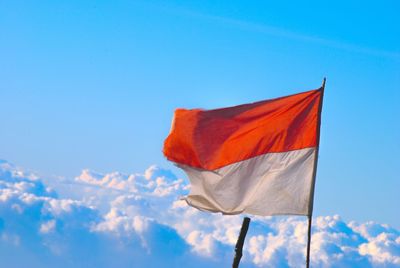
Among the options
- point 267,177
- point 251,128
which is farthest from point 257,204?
point 251,128

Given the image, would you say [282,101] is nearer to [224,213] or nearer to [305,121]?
[305,121]

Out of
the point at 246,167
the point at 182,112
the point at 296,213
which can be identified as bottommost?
the point at 296,213

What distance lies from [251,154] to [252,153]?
0.04m

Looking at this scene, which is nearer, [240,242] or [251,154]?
[251,154]

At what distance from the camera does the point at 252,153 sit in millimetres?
21516

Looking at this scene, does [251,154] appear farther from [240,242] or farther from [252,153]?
[240,242]

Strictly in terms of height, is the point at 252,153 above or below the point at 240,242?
above

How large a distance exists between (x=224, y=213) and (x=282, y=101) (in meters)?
3.55

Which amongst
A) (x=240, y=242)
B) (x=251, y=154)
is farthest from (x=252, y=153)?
(x=240, y=242)

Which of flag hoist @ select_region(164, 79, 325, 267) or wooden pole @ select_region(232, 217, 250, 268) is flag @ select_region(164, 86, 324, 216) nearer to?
flag hoist @ select_region(164, 79, 325, 267)

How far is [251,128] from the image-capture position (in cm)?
2198

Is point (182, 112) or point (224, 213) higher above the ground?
point (182, 112)

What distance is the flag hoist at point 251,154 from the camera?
2058cm

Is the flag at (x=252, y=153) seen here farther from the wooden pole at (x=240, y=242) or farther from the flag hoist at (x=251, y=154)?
the wooden pole at (x=240, y=242)
